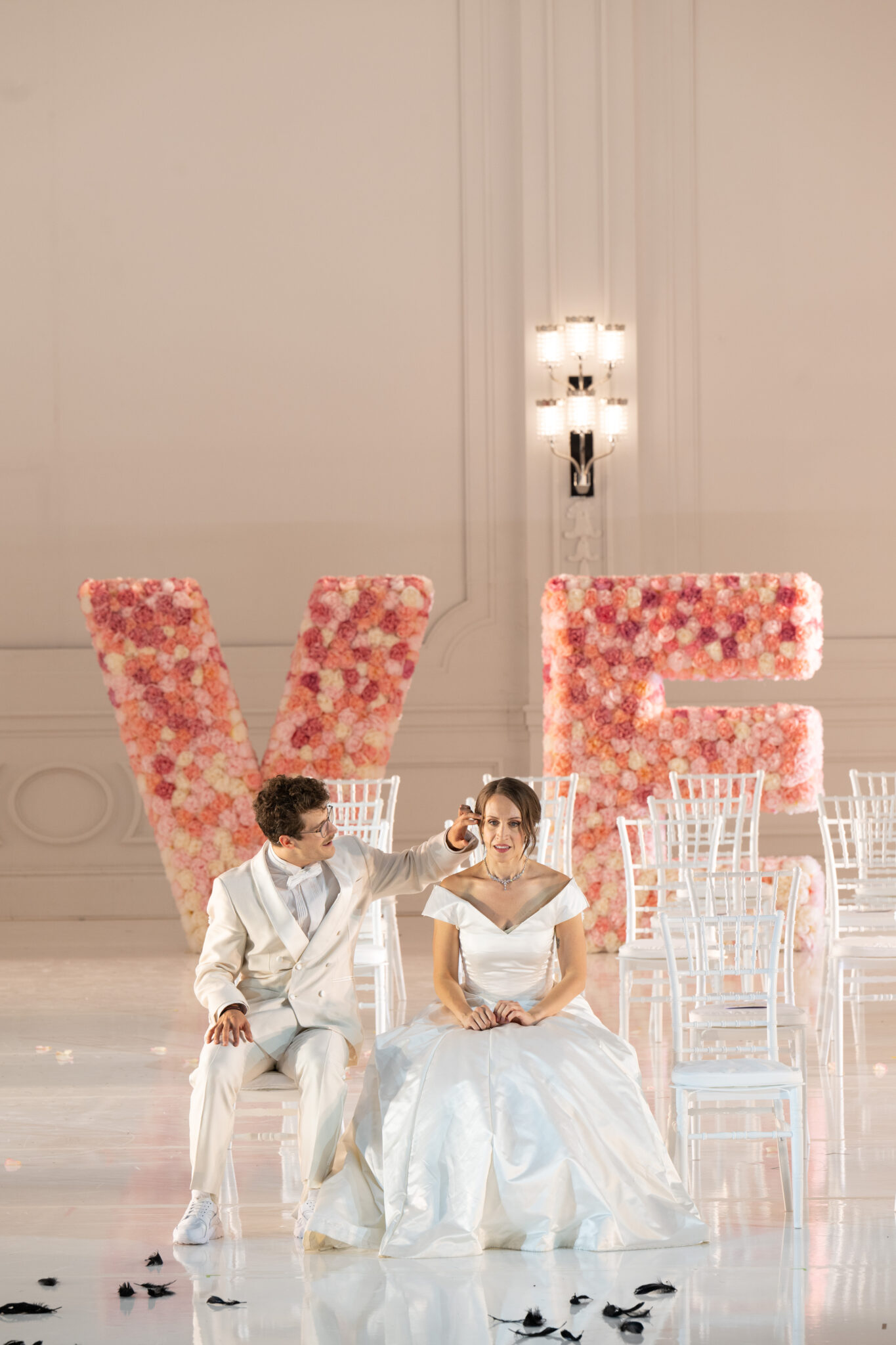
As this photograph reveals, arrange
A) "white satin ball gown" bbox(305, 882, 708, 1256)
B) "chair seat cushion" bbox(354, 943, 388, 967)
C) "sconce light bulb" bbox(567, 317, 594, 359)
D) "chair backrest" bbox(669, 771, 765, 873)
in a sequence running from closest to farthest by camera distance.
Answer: "white satin ball gown" bbox(305, 882, 708, 1256) < "chair seat cushion" bbox(354, 943, 388, 967) < "chair backrest" bbox(669, 771, 765, 873) < "sconce light bulb" bbox(567, 317, 594, 359)

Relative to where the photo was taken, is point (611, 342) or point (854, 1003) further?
point (611, 342)

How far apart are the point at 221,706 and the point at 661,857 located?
123 inches

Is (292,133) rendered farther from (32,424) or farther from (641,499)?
(641,499)

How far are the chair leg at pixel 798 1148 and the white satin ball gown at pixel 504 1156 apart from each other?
29 centimetres

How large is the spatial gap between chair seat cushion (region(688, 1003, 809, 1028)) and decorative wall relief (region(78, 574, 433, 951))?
4.04m

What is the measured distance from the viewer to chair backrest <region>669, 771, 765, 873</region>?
264 inches

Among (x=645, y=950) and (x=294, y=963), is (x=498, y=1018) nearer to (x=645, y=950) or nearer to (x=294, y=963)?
(x=294, y=963)

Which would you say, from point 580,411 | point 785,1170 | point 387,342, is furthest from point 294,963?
point 387,342

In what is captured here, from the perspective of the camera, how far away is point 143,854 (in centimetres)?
995

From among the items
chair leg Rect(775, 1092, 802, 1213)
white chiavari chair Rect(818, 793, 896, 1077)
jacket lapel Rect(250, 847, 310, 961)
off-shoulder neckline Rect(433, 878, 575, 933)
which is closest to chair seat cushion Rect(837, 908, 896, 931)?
white chiavari chair Rect(818, 793, 896, 1077)

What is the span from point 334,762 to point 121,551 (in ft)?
8.11

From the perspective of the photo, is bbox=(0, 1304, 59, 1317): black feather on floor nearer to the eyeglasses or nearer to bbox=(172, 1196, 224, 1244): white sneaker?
bbox=(172, 1196, 224, 1244): white sneaker

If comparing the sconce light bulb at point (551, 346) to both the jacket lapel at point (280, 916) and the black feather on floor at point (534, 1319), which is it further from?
the black feather on floor at point (534, 1319)

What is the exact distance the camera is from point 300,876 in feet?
13.5
